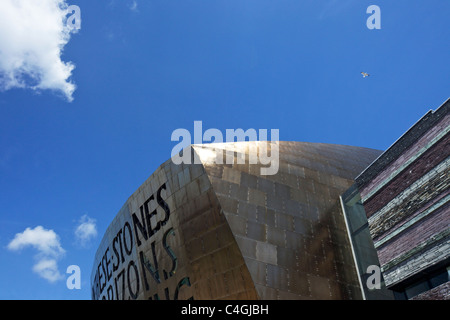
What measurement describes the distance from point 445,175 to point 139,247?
16408mm

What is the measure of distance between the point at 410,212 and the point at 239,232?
28.4ft

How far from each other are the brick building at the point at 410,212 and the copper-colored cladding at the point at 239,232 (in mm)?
1405

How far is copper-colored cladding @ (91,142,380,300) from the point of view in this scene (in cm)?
1753

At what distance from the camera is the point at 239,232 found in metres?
17.7

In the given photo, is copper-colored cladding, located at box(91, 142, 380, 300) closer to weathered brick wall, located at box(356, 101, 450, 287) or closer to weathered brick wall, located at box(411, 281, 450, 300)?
weathered brick wall, located at box(356, 101, 450, 287)

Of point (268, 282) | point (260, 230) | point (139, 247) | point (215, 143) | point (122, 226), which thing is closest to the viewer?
point (268, 282)

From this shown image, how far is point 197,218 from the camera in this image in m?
18.8

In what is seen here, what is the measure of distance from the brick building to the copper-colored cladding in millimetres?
1405

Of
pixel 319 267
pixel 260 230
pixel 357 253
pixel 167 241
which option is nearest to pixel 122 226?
pixel 167 241

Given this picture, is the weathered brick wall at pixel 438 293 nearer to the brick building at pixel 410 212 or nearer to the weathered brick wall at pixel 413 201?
the brick building at pixel 410 212

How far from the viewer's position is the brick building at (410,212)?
57.9 ft

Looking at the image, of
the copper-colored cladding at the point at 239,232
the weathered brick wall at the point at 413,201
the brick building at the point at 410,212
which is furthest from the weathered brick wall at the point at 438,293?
the copper-colored cladding at the point at 239,232

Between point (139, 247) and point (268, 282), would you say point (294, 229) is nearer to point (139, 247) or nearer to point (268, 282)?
point (268, 282)

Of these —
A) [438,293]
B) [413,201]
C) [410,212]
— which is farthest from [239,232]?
[438,293]
